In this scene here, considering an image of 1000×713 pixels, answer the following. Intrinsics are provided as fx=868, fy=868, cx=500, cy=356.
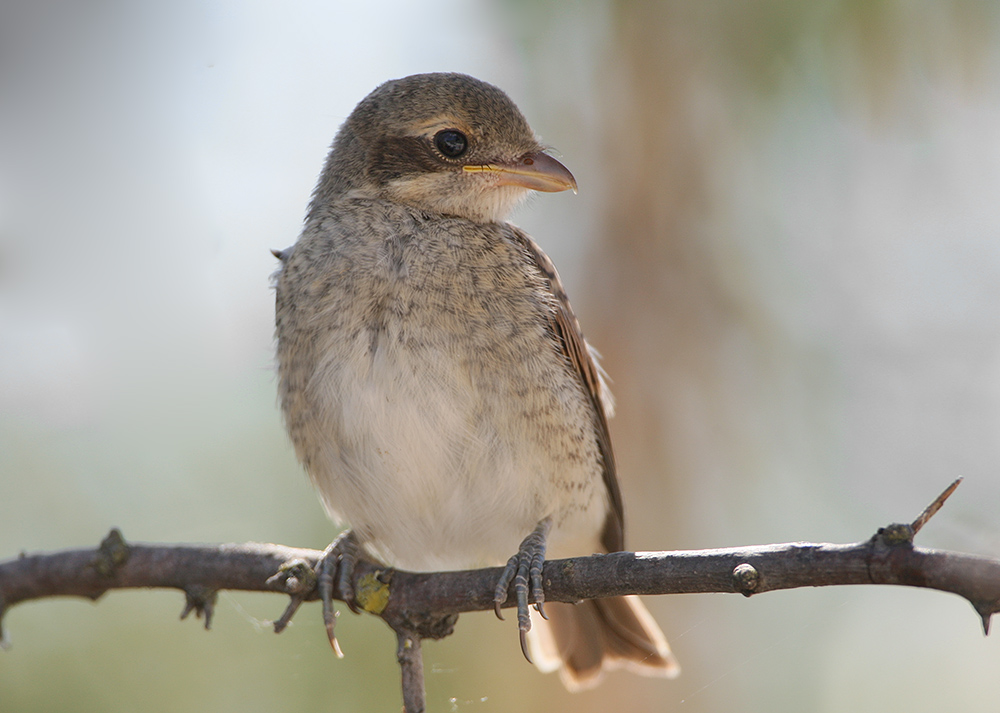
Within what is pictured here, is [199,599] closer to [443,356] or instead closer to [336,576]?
[336,576]

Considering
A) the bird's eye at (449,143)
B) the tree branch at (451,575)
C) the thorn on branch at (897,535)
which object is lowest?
the tree branch at (451,575)

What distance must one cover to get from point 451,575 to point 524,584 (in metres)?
0.24

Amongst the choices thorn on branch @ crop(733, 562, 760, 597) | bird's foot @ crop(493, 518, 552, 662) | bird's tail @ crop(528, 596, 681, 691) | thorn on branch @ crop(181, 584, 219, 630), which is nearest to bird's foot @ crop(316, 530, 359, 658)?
thorn on branch @ crop(181, 584, 219, 630)

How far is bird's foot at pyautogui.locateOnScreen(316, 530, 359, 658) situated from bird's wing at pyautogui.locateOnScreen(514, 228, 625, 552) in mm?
1135

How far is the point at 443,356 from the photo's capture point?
3.01 metres

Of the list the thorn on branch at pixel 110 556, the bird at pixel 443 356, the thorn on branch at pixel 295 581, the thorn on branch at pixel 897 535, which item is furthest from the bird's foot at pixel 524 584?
the thorn on branch at pixel 110 556

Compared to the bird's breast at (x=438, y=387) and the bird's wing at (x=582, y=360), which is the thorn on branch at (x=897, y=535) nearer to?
the bird's breast at (x=438, y=387)

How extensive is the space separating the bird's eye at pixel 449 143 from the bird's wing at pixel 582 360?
15.9 inches

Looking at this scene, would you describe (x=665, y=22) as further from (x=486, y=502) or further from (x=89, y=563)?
(x=89, y=563)

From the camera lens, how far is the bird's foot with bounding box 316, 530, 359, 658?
10.3 feet

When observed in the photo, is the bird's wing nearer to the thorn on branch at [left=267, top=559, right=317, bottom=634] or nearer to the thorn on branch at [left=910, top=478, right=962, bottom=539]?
the thorn on branch at [left=267, top=559, right=317, bottom=634]

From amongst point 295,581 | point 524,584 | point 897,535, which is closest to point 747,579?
point 897,535

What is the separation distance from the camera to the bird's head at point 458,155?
3.46 meters

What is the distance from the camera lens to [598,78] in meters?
5.11
